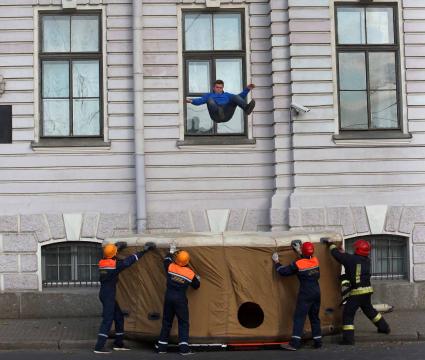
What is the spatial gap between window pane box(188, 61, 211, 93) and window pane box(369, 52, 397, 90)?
10.8ft

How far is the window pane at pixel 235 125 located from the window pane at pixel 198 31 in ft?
4.84

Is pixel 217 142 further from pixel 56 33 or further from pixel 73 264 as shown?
pixel 56 33

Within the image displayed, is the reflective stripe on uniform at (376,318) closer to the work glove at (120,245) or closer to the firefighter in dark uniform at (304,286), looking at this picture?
the firefighter in dark uniform at (304,286)

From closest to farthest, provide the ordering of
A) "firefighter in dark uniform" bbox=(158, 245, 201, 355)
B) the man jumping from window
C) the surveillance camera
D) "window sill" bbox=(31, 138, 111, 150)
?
1. "firefighter in dark uniform" bbox=(158, 245, 201, 355)
2. the man jumping from window
3. the surveillance camera
4. "window sill" bbox=(31, 138, 111, 150)

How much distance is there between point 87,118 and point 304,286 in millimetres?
5858

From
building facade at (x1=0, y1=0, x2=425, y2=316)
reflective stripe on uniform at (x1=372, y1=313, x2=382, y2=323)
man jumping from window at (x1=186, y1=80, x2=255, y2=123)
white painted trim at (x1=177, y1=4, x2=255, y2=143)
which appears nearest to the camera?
reflective stripe on uniform at (x1=372, y1=313, x2=382, y2=323)

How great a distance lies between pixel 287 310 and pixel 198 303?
135 cm

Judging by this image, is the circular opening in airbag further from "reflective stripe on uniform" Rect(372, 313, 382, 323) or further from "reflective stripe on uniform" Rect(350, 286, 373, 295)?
"reflective stripe on uniform" Rect(372, 313, 382, 323)

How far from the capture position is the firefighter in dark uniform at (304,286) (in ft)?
30.1

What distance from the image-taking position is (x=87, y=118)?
12.6 metres

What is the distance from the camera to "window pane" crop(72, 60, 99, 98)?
1268 cm

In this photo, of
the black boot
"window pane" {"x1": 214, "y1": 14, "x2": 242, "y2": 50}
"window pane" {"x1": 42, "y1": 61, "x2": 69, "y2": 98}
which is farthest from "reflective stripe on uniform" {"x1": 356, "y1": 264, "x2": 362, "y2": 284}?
"window pane" {"x1": 42, "y1": 61, "x2": 69, "y2": 98}

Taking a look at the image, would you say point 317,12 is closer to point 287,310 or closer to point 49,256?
point 287,310

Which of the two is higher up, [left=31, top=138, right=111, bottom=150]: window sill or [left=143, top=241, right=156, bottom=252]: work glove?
Answer: [left=31, top=138, right=111, bottom=150]: window sill
